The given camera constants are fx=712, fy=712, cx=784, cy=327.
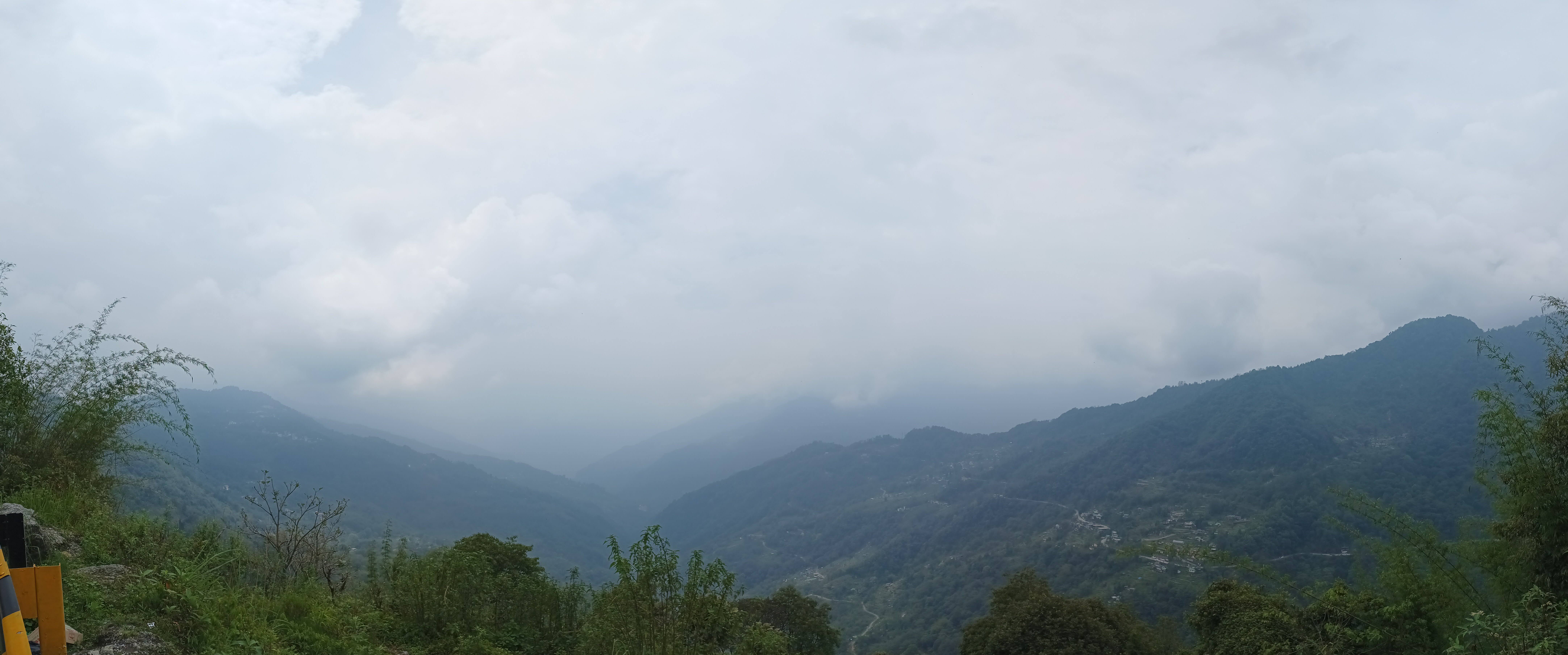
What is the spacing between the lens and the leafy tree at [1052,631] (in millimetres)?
23984

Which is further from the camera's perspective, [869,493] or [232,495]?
[869,493]

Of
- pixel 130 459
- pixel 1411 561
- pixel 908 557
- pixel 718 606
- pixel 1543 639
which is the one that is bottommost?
pixel 908 557

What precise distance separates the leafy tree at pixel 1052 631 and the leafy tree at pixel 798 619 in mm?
8716

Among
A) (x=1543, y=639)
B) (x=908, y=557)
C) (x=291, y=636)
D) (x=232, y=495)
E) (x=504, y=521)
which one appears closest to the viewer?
(x=1543, y=639)

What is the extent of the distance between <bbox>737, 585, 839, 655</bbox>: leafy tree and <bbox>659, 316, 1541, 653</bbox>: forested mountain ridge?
28.8 metres

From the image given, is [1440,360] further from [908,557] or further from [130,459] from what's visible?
[130,459]

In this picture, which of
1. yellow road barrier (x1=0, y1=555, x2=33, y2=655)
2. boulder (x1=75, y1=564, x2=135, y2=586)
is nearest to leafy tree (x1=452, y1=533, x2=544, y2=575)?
boulder (x1=75, y1=564, x2=135, y2=586)

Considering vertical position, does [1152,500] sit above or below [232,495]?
below

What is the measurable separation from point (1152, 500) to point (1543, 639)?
99.9 metres

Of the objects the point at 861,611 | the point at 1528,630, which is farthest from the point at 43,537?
the point at 861,611

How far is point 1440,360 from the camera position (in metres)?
109

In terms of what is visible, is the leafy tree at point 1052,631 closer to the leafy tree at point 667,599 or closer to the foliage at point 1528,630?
the foliage at point 1528,630

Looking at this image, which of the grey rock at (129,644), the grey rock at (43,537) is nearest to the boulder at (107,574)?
the grey rock at (43,537)

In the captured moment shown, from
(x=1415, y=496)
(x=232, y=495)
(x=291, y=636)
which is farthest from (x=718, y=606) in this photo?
(x=232, y=495)
